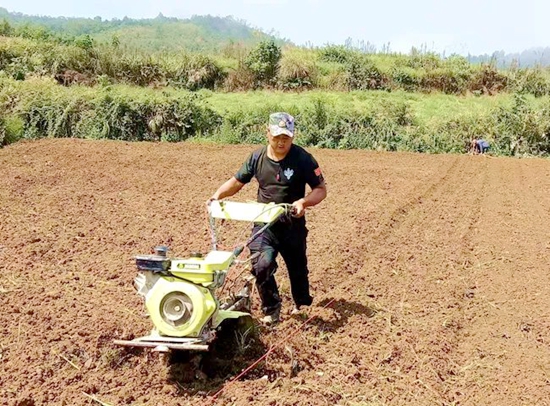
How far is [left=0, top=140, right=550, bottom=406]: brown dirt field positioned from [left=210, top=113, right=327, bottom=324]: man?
0.42 meters

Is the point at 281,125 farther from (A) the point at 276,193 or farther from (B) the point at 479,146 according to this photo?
(B) the point at 479,146

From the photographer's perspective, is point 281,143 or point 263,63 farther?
point 263,63

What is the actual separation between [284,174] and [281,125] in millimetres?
438

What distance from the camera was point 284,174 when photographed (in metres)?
5.21

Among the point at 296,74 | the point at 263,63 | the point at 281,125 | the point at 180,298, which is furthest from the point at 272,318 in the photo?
the point at 263,63

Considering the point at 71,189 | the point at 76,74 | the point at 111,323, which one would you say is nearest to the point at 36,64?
the point at 76,74

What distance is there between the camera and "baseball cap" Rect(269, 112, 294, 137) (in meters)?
4.98

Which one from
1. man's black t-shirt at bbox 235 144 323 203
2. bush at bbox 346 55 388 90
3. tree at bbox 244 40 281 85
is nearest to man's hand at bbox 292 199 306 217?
man's black t-shirt at bbox 235 144 323 203

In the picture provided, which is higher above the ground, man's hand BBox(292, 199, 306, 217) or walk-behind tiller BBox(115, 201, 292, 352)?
man's hand BBox(292, 199, 306, 217)

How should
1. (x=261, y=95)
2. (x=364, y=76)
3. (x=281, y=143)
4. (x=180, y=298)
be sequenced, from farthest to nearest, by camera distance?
(x=364, y=76) → (x=261, y=95) → (x=281, y=143) → (x=180, y=298)

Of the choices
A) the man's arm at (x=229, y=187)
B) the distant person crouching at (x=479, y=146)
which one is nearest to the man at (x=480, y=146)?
the distant person crouching at (x=479, y=146)

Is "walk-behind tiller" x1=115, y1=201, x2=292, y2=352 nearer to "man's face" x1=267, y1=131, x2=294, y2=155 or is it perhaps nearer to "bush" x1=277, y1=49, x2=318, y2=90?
"man's face" x1=267, y1=131, x2=294, y2=155

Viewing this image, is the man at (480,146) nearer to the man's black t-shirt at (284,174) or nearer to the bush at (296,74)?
the bush at (296,74)

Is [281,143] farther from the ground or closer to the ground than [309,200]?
farther from the ground
